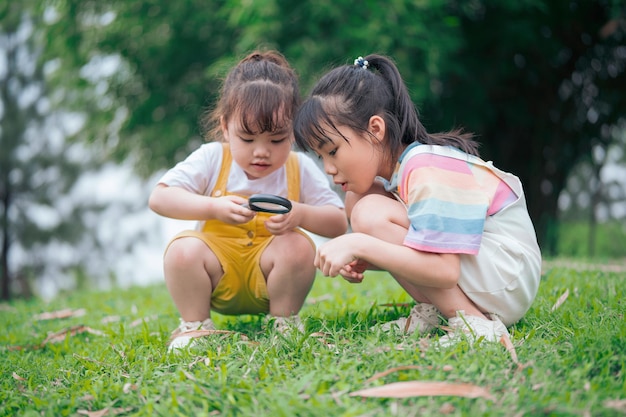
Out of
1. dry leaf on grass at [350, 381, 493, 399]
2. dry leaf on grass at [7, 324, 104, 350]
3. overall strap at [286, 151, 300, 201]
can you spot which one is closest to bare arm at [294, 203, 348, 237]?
overall strap at [286, 151, 300, 201]

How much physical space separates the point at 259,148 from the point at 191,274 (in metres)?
0.59

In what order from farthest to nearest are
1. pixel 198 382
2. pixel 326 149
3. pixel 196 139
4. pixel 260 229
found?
pixel 196 139, pixel 260 229, pixel 326 149, pixel 198 382

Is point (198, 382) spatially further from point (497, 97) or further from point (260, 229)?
point (497, 97)

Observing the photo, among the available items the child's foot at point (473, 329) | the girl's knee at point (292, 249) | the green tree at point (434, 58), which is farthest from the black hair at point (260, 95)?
the green tree at point (434, 58)

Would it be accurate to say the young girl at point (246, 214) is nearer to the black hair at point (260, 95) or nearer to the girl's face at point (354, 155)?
the black hair at point (260, 95)

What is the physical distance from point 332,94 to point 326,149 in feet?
0.70

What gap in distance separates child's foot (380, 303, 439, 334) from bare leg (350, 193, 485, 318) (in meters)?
0.07

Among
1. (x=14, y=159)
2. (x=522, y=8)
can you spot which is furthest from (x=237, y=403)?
(x=14, y=159)

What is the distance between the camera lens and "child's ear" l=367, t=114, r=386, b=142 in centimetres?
247

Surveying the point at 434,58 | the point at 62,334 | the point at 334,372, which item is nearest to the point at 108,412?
the point at 334,372

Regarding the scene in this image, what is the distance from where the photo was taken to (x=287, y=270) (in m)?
2.75

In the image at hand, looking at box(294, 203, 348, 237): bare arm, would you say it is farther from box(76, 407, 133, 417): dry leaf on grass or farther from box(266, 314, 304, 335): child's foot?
box(76, 407, 133, 417): dry leaf on grass

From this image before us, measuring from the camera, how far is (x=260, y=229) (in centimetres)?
290

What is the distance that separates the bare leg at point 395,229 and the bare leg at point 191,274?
2.28 feet
